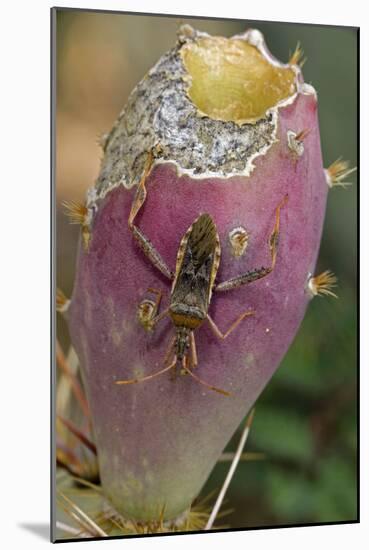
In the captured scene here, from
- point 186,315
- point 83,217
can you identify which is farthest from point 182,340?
point 83,217

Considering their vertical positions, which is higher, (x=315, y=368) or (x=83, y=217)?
(x=83, y=217)

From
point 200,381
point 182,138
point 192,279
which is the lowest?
point 200,381

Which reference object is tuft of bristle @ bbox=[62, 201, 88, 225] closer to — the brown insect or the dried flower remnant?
the brown insect

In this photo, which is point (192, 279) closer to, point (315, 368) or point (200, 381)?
point (200, 381)

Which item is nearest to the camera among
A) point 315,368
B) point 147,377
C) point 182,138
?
point 182,138

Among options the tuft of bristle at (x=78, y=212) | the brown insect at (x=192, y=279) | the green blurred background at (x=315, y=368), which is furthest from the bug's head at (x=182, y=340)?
the green blurred background at (x=315, y=368)

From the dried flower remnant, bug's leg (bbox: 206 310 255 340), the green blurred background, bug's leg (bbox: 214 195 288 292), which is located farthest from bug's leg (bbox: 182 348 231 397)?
the green blurred background

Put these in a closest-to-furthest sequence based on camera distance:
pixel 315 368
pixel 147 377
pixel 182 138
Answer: pixel 182 138 → pixel 147 377 → pixel 315 368

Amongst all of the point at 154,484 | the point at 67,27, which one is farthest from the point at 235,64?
the point at 154,484
